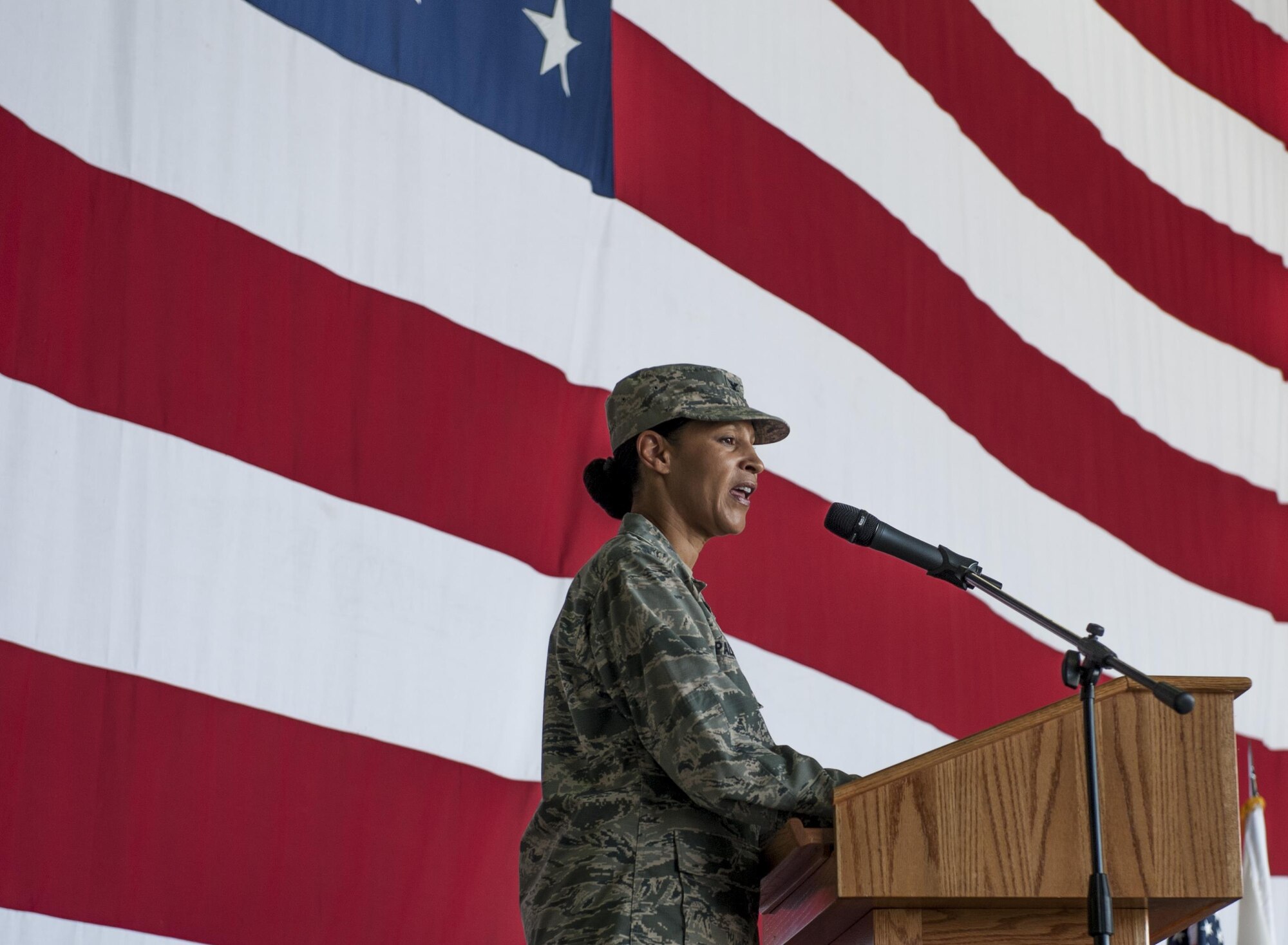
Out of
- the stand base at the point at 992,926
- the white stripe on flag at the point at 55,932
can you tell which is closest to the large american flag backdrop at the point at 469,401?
the white stripe on flag at the point at 55,932

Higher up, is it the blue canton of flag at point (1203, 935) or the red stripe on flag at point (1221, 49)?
the red stripe on flag at point (1221, 49)

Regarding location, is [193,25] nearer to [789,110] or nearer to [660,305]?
[660,305]

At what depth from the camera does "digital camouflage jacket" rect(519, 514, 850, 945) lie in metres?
1.67

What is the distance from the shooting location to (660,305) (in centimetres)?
353

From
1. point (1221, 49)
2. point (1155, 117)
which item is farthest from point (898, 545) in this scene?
point (1221, 49)

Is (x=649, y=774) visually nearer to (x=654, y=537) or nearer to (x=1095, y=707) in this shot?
(x=654, y=537)

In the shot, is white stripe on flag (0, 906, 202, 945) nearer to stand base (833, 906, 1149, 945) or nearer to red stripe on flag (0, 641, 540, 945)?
red stripe on flag (0, 641, 540, 945)

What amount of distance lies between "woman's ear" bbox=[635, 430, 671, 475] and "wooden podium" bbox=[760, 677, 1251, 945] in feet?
2.18

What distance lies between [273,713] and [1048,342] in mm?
2829

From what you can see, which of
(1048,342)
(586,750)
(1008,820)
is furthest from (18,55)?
(1048,342)

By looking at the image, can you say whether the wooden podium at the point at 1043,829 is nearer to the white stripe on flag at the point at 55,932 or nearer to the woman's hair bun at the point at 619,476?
the woman's hair bun at the point at 619,476

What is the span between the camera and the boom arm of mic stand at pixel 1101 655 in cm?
142

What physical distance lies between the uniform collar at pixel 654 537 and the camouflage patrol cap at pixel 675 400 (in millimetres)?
157

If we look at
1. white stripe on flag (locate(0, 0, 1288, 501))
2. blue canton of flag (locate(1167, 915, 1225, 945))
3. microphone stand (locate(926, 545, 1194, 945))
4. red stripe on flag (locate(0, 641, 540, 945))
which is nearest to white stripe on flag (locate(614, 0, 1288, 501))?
white stripe on flag (locate(0, 0, 1288, 501))
